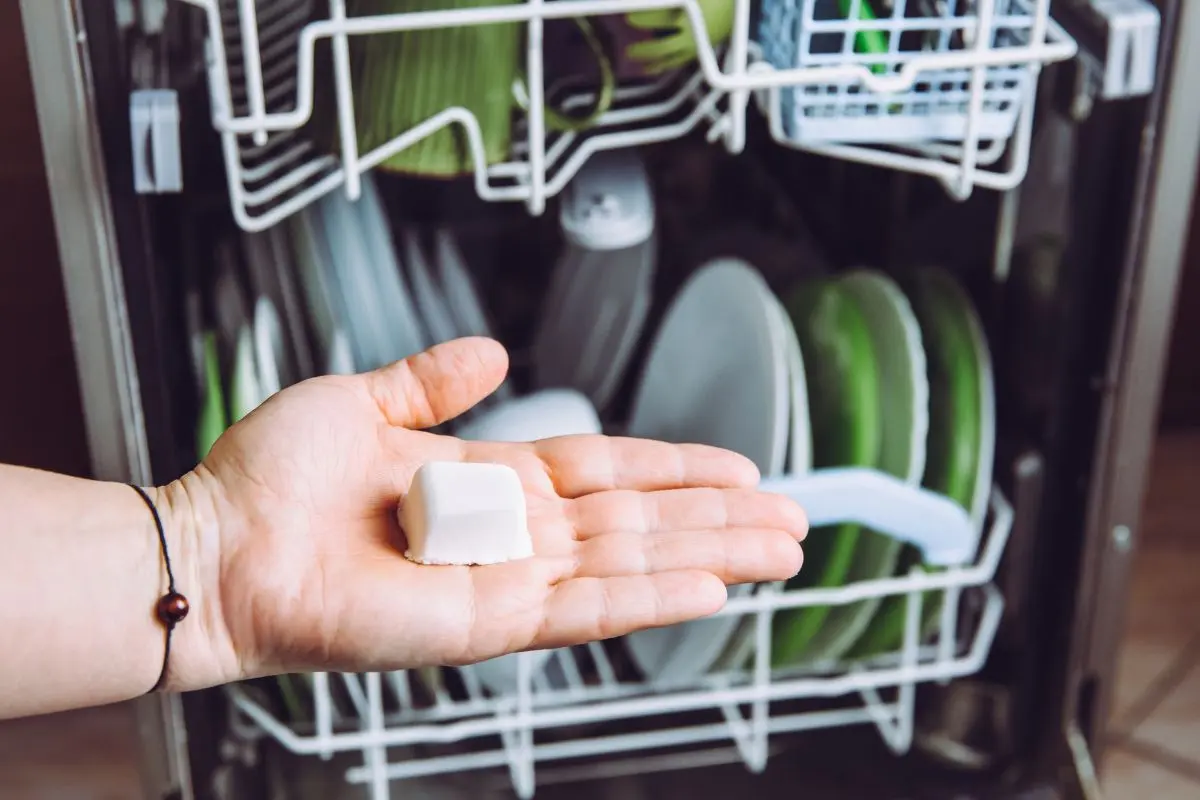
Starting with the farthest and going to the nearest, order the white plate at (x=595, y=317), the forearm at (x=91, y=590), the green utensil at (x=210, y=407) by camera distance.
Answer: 1. the white plate at (x=595, y=317)
2. the green utensil at (x=210, y=407)
3. the forearm at (x=91, y=590)

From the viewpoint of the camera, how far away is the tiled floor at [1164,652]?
1.38 metres

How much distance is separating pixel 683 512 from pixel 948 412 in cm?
29

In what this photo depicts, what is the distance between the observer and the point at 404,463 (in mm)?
947

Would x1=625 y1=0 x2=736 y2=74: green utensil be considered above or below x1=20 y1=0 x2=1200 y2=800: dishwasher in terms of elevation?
above

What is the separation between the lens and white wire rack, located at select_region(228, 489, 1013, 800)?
1.07 meters

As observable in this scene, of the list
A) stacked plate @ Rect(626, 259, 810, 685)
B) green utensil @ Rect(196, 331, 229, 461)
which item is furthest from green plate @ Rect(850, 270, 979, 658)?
green utensil @ Rect(196, 331, 229, 461)

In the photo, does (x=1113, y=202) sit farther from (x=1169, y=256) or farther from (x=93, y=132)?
(x=93, y=132)

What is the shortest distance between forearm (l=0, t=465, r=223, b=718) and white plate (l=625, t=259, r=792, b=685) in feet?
1.35

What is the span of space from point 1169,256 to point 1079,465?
0.60 ft

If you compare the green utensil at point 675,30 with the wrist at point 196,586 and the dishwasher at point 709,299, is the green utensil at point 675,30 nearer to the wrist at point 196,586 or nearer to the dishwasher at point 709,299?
the dishwasher at point 709,299

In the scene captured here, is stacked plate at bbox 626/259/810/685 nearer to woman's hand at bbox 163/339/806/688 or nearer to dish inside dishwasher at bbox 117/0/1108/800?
dish inside dishwasher at bbox 117/0/1108/800

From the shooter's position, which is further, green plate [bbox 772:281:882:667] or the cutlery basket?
green plate [bbox 772:281:882:667]

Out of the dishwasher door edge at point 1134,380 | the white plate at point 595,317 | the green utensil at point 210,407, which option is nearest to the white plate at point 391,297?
the green utensil at point 210,407

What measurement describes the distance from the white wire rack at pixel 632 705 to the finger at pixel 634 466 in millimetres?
157
